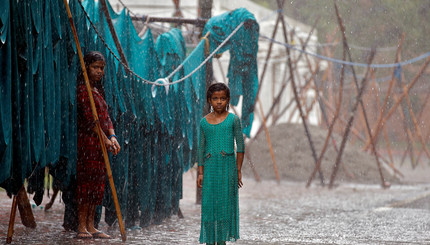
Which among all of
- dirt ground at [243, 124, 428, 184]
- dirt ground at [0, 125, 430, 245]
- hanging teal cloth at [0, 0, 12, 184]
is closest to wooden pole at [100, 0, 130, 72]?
dirt ground at [0, 125, 430, 245]

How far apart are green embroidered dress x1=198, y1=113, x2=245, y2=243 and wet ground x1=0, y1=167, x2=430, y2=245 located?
91 centimetres

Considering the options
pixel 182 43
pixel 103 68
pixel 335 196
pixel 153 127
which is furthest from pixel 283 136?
pixel 103 68

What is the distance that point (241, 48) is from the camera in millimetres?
8781

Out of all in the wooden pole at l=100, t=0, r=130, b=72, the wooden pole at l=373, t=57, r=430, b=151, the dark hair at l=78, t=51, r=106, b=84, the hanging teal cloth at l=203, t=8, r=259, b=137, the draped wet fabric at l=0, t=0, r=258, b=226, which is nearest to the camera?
the draped wet fabric at l=0, t=0, r=258, b=226

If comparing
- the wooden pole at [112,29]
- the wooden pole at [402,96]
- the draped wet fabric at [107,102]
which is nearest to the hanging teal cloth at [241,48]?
the draped wet fabric at [107,102]

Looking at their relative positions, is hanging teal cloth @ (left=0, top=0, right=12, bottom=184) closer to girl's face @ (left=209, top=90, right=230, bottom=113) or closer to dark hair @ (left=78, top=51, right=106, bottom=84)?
dark hair @ (left=78, top=51, right=106, bottom=84)

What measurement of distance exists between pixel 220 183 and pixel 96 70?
1349 millimetres

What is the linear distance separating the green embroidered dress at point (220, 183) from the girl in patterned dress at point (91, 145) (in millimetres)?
888

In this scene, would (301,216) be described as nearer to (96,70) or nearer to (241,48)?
(241,48)

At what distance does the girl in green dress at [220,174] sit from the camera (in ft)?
15.5

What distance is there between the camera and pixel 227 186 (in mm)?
4738

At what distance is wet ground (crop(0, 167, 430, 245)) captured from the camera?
5855 mm

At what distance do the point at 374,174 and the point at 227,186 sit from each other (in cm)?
1221

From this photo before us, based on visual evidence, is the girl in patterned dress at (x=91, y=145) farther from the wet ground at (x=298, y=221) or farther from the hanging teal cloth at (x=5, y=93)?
the hanging teal cloth at (x=5, y=93)
